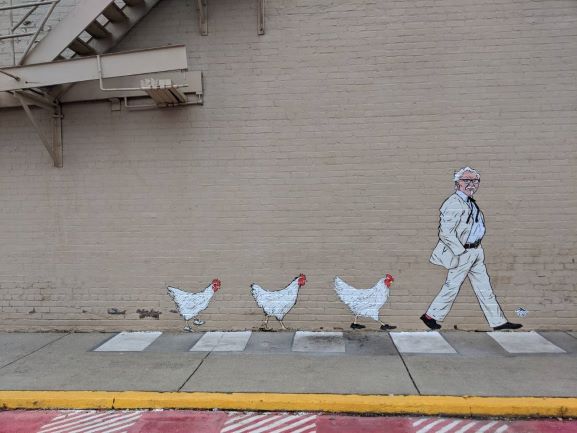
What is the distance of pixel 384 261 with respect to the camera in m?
6.54

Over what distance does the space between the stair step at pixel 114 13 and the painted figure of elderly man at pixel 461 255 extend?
5.17 m

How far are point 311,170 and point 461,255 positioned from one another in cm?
243

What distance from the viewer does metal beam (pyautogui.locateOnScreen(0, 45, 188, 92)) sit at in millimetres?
5984

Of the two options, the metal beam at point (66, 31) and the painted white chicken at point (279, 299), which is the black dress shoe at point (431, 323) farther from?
the metal beam at point (66, 31)

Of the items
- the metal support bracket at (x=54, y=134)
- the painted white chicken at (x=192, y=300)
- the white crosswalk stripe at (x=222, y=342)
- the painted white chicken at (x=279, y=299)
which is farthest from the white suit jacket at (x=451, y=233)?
the metal support bracket at (x=54, y=134)

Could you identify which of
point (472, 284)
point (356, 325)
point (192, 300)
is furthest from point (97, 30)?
point (472, 284)

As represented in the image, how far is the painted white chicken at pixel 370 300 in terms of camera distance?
6539 millimetres

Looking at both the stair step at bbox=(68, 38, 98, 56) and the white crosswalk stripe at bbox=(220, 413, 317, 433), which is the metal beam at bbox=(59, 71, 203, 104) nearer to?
the stair step at bbox=(68, 38, 98, 56)

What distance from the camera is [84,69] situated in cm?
603

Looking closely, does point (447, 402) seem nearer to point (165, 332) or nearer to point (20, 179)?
point (165, 332)

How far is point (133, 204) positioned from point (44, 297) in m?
1.97

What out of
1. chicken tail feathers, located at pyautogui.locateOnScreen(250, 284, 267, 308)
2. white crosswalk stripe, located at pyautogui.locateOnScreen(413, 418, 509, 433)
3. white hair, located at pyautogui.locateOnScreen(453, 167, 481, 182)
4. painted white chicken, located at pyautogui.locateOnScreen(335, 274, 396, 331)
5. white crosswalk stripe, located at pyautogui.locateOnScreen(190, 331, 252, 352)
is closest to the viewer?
white crosswalk stripe, located at pyautogui.locateOnScreen(413, 418, 509, 433)

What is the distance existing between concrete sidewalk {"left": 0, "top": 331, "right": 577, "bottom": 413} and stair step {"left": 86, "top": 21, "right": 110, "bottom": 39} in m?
4.30

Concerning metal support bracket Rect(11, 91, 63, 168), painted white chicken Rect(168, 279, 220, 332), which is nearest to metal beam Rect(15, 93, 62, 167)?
metal support bracket Rect(11, 91, 63, 168)
